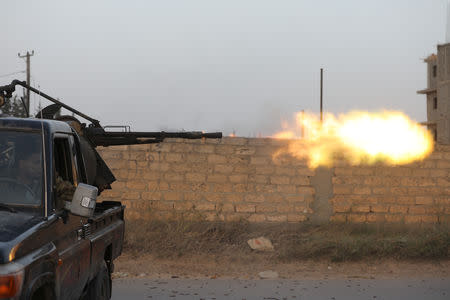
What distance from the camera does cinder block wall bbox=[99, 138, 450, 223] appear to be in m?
11.8

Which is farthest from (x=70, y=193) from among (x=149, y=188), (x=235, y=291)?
(x=149, y=188)

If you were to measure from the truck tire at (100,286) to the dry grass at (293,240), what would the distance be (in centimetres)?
447

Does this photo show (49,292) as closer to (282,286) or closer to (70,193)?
(70,193)

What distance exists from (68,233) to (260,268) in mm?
6219

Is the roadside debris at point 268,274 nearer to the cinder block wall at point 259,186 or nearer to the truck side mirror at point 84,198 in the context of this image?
the cinder block wall at point 259,186

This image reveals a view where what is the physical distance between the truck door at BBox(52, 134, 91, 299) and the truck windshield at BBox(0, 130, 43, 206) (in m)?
0.13

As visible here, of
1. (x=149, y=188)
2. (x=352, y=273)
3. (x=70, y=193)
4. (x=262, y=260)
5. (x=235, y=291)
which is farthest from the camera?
(x=149, y=188)

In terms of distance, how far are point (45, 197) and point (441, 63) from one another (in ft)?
210

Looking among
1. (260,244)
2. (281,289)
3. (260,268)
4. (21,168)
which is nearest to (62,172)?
(21,168)

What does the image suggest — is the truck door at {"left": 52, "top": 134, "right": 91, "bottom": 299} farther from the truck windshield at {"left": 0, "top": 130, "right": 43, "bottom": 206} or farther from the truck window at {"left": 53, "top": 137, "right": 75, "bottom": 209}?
the truck windshield at {"left": 0, "top": 130, "right": 43, "bottom": 206}

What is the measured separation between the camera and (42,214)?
3.70m

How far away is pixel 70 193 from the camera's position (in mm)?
4133

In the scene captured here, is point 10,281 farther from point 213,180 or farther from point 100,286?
point 213,180

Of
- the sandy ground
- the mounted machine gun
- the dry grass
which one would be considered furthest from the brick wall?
the mounted machine gun
